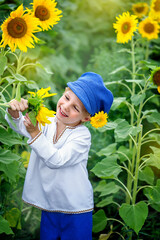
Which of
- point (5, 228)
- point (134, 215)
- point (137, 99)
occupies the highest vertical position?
point (137, 99)

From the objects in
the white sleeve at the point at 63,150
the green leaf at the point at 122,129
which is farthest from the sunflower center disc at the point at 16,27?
the green leaf at the point at 122,129

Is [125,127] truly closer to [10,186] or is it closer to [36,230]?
[10,186]

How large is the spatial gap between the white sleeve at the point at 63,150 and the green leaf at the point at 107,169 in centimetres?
29

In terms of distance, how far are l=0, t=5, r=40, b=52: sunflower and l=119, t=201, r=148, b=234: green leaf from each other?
0.99 m

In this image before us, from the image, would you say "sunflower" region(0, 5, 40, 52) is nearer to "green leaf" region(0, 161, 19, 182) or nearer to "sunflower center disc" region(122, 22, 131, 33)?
"green leaf" region(0, 161, 19, 182)

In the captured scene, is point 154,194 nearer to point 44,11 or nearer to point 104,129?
point 104,129

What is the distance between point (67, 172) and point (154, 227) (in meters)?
0.98

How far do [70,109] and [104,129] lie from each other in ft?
1.56

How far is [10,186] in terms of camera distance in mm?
1779

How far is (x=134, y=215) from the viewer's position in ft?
5.53

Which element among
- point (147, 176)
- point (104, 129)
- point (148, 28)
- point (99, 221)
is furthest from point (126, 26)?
point (99, 221)

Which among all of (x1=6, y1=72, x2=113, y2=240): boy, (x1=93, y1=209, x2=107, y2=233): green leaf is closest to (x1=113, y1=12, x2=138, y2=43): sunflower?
(x1=6, y1=72, x2=113, y2=240): boy

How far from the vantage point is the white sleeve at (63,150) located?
4.23 ft

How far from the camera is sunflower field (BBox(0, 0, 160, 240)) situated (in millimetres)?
1414
